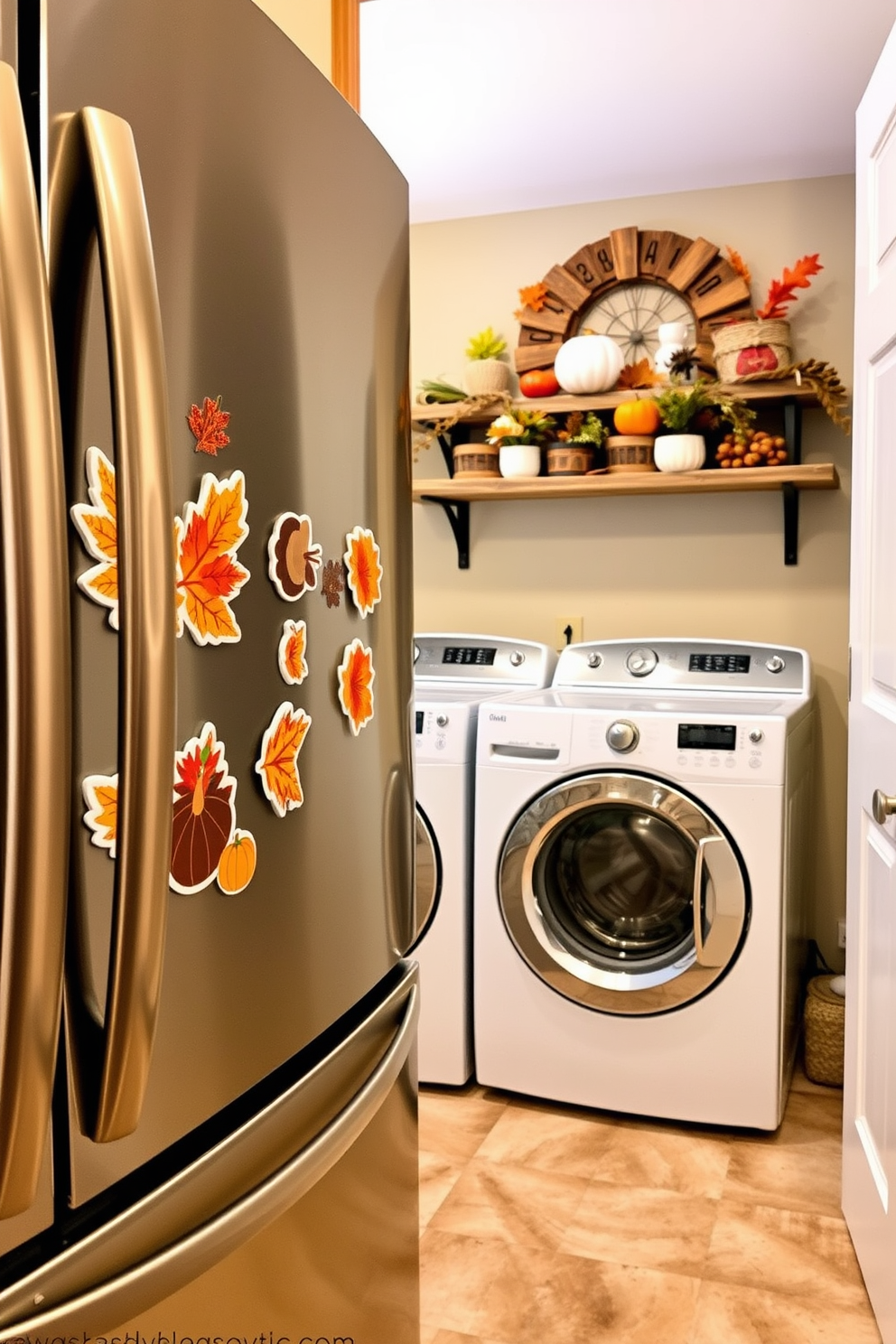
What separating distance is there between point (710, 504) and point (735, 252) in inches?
27.5

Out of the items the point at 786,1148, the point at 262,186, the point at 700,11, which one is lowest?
the point at 786,1148

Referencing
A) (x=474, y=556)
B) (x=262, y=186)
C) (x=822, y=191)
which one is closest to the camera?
(x=262, y=186)

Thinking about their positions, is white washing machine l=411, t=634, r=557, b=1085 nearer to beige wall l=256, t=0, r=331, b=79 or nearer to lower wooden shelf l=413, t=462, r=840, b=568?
lower wooden shelf l=413, t=462, r=840, b=568

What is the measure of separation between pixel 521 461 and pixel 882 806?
5.86ft

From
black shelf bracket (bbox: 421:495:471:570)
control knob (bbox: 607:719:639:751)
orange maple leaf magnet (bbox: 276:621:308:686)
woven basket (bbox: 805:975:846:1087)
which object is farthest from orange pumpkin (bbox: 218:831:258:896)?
black shelf bracket (bbox: 421:495:471:570)

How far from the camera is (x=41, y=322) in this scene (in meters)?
0.53

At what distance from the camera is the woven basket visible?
2660 mm

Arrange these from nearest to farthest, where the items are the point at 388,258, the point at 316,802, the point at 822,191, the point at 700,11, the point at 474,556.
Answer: the point at 316,802, the point at 388,258, the point at 700,11, the point at 822,191, the point at 474,556

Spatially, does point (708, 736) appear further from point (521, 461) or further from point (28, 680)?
point (28, 680)

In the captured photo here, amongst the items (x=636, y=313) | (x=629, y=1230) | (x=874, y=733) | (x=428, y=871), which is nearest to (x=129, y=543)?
(x=874, y=733)

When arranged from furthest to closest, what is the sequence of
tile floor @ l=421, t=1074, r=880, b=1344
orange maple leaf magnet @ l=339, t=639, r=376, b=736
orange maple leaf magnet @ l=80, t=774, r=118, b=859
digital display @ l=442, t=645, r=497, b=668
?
digital display @ l=442, t=645, r=497, b=668 → tile floor @ l=421, t=1074, r=880, b=1344 → orange maple leaf magnet @ l=339, t=639, r=376, b=736 → orange maple leaf magnet @ l=80, t=774, r=118, b=859

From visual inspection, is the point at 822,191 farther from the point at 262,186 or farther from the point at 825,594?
the point at 262,186

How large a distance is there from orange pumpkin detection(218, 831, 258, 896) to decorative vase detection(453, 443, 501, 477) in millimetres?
2490

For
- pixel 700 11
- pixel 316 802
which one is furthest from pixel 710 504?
pixel 316 802
